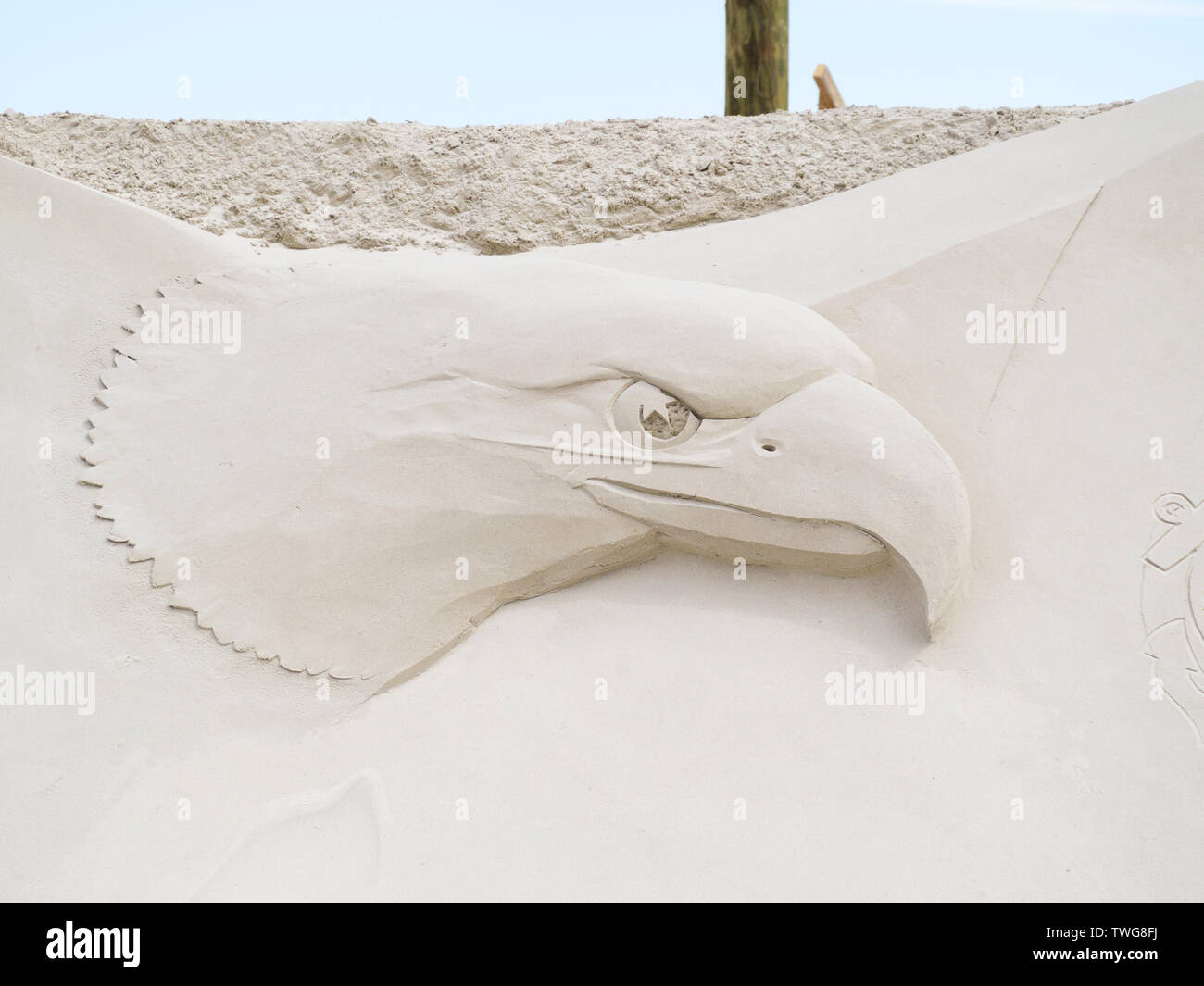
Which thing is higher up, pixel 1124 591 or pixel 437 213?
pixel 437 213

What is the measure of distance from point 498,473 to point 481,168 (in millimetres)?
1651

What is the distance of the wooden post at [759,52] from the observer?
16.0ft

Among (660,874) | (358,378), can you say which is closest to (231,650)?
(358,378)

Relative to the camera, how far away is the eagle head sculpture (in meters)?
2.64

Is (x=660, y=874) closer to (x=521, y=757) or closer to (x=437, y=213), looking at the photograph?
(x=521, y=757)

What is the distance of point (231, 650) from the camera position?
2627mm

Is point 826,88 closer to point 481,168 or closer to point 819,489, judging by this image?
point 481,168

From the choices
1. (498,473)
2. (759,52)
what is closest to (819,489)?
(498,473)

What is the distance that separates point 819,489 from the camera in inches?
103

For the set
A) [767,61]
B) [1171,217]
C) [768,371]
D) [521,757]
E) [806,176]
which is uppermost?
[767,61]

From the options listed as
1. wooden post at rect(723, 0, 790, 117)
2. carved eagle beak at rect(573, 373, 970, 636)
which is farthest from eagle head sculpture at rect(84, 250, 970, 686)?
wooden post at rect(723, 0, 790, 117)

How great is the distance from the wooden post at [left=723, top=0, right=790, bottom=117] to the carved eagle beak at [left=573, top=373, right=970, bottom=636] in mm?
2657

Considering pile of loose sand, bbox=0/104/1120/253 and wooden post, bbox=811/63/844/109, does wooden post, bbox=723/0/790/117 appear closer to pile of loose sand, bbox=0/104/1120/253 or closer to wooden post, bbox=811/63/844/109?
wooden post, bbox=811/63/844/109

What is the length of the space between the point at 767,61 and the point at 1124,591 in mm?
3077
